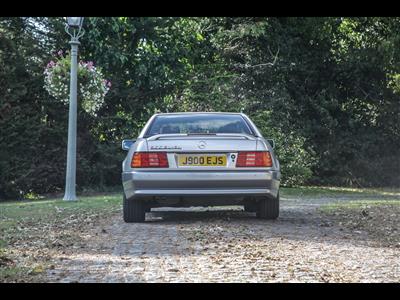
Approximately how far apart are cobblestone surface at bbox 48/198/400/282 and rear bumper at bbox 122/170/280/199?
0.41 metres

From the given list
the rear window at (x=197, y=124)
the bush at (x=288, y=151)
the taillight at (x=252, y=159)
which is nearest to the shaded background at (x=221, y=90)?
the bush at (x=288, y=151)

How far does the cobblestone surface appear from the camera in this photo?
5.67 metres

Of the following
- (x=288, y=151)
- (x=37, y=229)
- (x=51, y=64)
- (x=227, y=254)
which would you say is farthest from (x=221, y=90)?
(x=227, y=254)

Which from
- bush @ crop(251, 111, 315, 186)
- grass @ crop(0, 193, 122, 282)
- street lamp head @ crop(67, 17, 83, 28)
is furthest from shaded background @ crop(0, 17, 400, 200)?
grass @ crop(0, 193, 122, 282)

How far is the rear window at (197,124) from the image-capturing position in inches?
399

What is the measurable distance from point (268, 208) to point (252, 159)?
0.91 metres

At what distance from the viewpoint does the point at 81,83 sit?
61.2 feet

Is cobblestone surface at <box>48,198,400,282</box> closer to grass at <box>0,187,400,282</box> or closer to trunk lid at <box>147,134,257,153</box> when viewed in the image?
grass at <box>0,187,400,282</box>

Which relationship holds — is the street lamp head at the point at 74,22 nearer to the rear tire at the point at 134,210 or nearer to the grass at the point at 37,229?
the grass at the point at 37,229

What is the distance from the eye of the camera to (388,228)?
961cm

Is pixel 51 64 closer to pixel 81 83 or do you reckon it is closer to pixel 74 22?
pixel 81 83

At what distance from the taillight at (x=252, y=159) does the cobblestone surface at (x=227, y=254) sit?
748 mm
